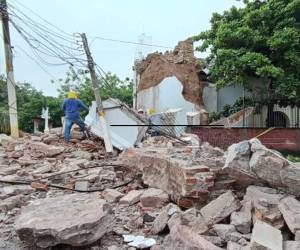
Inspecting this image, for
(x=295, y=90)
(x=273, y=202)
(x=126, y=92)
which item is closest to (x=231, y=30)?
(x=295, y=90)

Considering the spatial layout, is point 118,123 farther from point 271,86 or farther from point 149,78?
point 149,78

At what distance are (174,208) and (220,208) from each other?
561 mm

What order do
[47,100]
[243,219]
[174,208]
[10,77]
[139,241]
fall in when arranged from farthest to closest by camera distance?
1. [47,100]
2. [10,77]
3. [174,208]
4. [139,241]
5. [243,219]

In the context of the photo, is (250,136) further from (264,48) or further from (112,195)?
(112,195)

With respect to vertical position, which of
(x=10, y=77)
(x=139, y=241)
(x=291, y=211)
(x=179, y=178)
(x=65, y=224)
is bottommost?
(x=139, y=241)

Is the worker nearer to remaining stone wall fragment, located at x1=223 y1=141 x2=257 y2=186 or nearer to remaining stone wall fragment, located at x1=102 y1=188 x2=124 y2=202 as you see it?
remaining stone wall fragment, located at x1=102 y1=188 x2=124 y2=202

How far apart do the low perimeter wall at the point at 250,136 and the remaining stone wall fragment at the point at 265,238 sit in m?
9.04

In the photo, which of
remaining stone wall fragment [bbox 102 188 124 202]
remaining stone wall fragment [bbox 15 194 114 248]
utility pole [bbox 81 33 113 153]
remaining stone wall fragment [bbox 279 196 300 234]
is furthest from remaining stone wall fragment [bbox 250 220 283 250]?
utility pole [bbox 81 33 113 153]

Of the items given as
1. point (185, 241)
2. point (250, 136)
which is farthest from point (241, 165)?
point (250, 136)

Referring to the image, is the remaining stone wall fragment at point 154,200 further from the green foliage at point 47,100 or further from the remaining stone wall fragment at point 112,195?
the green foliage at point 47,100

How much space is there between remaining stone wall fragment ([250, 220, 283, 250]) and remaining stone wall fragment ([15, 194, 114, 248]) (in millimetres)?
1557

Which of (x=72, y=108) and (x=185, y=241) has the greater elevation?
(x=72, y=108)

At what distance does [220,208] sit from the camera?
13.8 feet

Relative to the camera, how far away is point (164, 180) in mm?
5430
